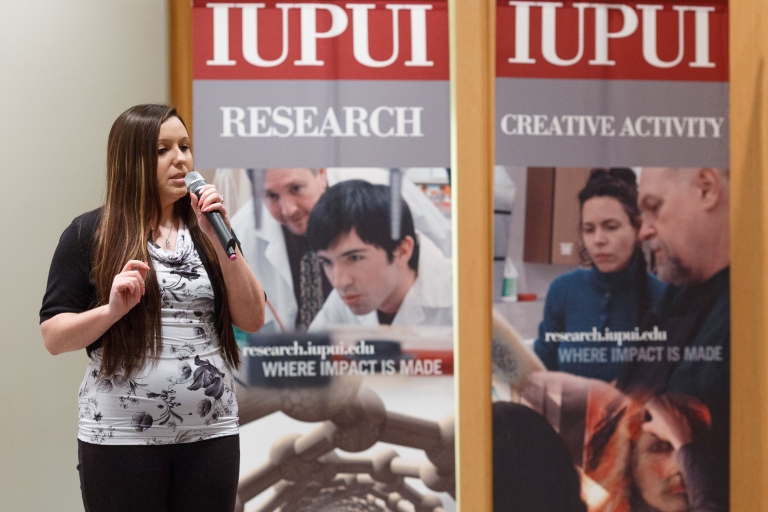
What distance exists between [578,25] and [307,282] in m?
1.41

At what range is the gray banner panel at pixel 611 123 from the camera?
289 centimetres

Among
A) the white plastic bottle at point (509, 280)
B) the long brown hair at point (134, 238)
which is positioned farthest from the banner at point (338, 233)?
the long brown hair at point (134, 238)

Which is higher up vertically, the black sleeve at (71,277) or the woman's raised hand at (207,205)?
the woman's raised hand at (207,205)

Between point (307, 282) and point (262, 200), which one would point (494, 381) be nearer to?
point (307, 282)

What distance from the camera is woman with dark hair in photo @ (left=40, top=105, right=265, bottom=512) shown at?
142 cm

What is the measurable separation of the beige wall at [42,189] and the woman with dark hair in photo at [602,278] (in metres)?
1.70

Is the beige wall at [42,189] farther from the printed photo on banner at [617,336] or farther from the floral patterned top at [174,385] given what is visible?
the printed photo on banner at [617,336]

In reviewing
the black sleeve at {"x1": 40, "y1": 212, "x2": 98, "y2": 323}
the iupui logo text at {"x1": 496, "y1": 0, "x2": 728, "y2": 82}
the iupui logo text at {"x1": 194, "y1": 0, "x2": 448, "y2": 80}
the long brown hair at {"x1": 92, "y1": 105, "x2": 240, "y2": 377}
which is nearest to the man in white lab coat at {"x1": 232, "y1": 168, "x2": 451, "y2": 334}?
the iupui logo text at {"x1": 194, "y1": 0, "x2": 448, "y2": 80}

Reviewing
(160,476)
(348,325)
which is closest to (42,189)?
(160,476)

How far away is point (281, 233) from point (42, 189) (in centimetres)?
90

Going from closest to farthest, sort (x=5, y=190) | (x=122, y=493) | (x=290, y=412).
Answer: (x=122, y=493) → (x=5, y=190) → (x=290, y=412)

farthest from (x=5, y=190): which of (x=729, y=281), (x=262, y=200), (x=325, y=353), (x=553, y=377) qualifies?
(x=729, y=281)

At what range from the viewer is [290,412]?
280 cm

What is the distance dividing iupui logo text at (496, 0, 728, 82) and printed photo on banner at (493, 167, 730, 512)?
38 cm
